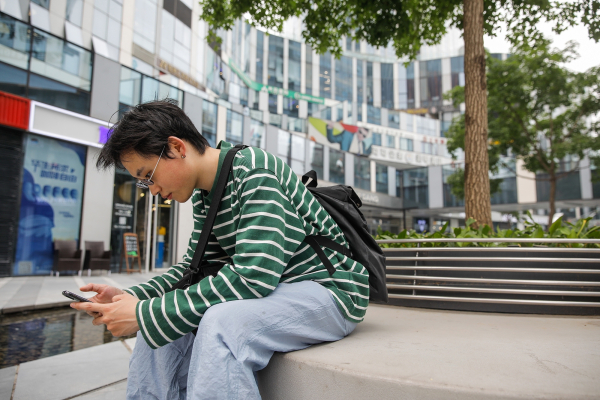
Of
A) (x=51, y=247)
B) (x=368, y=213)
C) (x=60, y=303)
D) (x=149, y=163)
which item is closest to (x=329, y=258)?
(x=149, y=163)

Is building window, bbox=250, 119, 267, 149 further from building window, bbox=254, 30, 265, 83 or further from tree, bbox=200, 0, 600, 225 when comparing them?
building window, bbox=254, 30, 265, 83

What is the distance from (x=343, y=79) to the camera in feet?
173

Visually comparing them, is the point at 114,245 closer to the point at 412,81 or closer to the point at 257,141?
the point at 257,141

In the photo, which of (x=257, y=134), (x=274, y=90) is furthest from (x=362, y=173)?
(x=274, y=90)

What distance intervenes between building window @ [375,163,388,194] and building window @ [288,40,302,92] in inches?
881

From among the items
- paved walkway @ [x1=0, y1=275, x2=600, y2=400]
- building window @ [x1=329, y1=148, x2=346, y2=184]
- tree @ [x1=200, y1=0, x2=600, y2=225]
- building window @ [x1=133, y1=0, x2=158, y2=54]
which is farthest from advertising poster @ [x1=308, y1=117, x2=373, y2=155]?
paved walkway @ [x1=0, y1=275, x2=600, y2=400]

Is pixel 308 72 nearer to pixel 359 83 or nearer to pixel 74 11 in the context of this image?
pixel 359 83

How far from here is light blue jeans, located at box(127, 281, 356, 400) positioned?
115 centimetres

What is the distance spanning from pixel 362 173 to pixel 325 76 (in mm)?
26503

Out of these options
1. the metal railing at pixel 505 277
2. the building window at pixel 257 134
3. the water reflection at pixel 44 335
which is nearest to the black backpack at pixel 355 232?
the metal railing at pixel 505 277

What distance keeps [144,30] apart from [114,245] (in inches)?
398

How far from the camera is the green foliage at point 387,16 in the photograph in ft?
21.5

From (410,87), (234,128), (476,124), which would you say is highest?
(410,87)

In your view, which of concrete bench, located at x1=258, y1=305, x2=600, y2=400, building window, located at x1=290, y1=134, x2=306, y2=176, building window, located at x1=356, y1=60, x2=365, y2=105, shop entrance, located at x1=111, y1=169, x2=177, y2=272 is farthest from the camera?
building window, located at x1=356, y1=60, x2=365, y2=105
